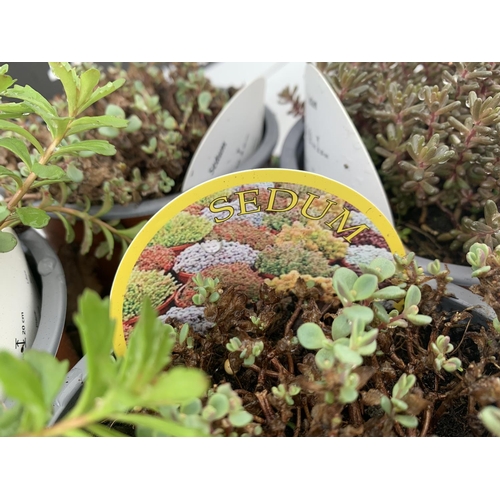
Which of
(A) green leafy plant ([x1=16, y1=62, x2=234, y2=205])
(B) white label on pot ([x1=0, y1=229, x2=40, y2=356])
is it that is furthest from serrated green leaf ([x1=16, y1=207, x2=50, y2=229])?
(A) green leafy plant ([x1=16, y1=62, x2=234, y2=205])

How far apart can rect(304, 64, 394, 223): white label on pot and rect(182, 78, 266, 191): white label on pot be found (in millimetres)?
135

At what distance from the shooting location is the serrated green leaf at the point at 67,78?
28.5 inches

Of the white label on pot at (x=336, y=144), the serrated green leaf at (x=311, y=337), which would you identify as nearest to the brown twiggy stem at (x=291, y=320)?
the serrated green leaf at (x=311, y=337)

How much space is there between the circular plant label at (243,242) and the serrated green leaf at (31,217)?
0.14m

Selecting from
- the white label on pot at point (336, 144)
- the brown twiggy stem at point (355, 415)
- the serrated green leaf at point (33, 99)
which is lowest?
the brown twiggy stem at point (355, 415)

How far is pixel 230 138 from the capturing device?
1128 mm

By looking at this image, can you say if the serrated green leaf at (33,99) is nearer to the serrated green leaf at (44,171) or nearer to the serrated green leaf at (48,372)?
the serrated green leaf at (44,171)

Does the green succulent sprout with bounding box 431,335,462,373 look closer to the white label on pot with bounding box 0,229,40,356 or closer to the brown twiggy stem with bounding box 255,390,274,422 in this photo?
the brown twiggy stem with bounding box 255,390,274,422

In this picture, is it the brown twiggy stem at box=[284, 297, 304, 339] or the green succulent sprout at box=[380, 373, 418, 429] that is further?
the brown twiggy stem at box=[284, 297, 304, 339]

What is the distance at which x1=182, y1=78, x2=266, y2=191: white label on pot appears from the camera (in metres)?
1.06

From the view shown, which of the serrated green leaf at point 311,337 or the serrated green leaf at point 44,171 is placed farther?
the serrated green leaf at point 44,171

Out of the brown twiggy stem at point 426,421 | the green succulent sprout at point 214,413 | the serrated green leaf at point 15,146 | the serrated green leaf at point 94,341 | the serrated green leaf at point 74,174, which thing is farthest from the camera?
the serrated green leaf at point 74,174

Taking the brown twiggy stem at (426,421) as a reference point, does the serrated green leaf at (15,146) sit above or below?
above

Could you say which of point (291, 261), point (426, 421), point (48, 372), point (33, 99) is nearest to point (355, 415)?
point (426, 421)
